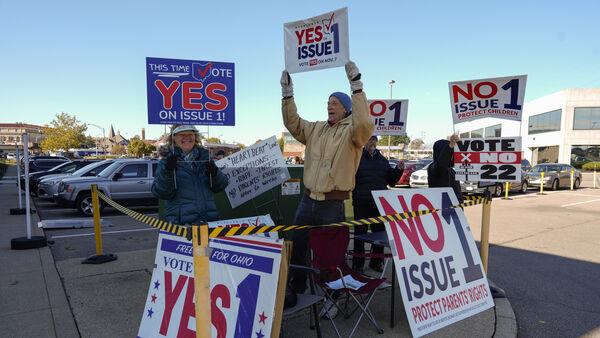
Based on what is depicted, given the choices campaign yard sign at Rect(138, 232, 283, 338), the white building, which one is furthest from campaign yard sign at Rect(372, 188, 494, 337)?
the white building

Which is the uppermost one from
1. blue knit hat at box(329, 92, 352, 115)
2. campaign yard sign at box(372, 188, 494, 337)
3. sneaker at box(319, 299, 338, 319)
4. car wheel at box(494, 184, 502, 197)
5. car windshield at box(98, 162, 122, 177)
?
blue knit hat at box(329, 92, 352, 115)

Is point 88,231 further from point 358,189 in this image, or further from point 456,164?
point 456,164

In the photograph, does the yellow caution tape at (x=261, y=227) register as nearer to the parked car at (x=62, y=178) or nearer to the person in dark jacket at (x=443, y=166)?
the person in dark jacket at (x=443, y=166)

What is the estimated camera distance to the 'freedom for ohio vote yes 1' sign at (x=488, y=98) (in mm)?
4805

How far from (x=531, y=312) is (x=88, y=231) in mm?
8477

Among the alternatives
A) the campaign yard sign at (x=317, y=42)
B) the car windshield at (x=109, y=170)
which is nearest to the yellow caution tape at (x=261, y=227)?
the campaign yard sign at (x=317, y=42)

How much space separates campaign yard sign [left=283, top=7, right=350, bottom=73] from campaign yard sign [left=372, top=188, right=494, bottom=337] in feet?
4.66

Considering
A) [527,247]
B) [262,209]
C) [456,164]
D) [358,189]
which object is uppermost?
[456,164]

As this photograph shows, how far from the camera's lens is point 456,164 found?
202 inches

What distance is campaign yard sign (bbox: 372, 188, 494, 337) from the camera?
3543 mm

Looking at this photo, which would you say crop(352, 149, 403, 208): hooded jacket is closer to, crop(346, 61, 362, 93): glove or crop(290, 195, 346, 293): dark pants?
crop(290, 195, 346, 293): dark pants

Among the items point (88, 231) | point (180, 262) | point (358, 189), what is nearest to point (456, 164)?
point (358, 189)

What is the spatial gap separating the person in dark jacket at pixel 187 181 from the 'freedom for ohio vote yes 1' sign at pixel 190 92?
637mm

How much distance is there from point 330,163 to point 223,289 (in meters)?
1.47
